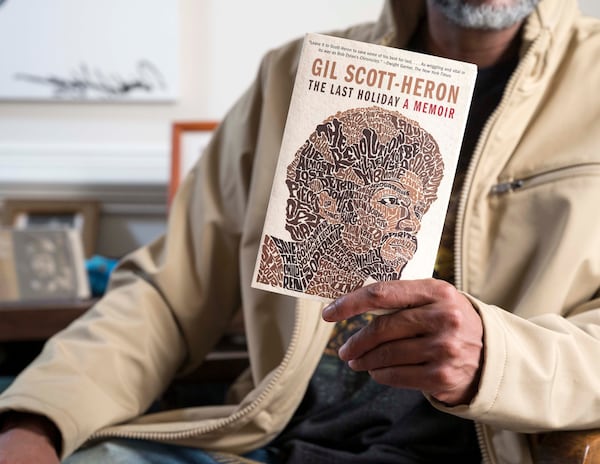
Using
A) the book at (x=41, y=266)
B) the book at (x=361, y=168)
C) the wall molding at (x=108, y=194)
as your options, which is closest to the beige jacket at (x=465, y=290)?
the book at (x=361, y=168)

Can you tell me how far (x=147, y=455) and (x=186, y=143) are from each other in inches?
36.5

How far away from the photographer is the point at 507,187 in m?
1.00

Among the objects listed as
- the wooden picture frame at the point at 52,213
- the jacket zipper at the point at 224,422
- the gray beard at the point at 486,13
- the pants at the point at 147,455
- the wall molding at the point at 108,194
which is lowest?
the wooden picture frame at the point at 52,213

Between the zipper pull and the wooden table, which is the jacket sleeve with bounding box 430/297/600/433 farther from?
the wooden table

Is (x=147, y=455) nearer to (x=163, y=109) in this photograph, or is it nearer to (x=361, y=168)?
(x=361, y=168)

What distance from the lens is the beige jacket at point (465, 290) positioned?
0.80 m

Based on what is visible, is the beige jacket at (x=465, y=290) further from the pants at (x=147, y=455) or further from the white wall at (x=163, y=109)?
the white wall at (x=163, y=109)

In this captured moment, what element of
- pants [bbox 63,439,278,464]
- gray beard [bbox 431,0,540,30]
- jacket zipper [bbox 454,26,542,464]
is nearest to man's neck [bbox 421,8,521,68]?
gray beard [bbox 431,0,540,30]

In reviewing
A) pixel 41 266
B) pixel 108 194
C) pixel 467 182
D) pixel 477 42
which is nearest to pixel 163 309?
pixel 41 266

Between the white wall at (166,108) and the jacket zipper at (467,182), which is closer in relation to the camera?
the jacket zipper at (467,182)

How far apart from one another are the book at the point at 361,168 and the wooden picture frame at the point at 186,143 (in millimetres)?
1021

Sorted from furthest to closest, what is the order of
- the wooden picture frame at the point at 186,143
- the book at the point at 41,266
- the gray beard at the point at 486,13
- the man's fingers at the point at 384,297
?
1. the wooden picture frame at the point at 186,143
2. the book at the point at 41,266
3. the gray beard at the point at 486,13
4. the man's fingers at the point at 384,297

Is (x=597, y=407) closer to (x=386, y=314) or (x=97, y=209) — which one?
(x=386, y=314)

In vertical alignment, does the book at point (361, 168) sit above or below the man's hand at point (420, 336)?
above
